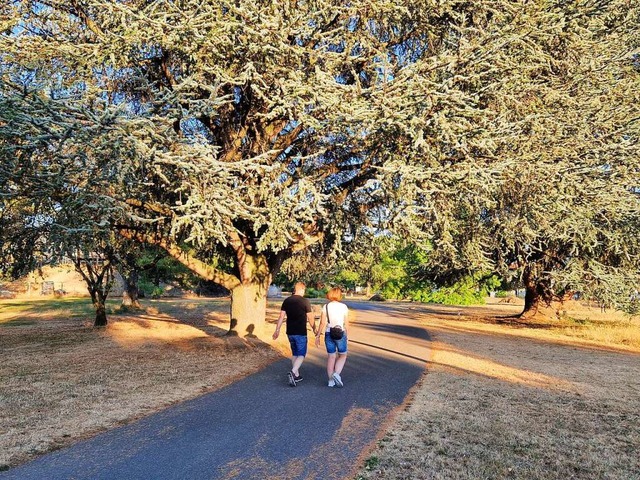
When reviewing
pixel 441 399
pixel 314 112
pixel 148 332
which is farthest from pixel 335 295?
pixel 148 332

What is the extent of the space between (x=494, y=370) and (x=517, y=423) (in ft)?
13.6

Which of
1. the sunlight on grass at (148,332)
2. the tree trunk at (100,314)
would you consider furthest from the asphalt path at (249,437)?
the tree trunk at (100,314)

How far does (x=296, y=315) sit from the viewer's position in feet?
26.5

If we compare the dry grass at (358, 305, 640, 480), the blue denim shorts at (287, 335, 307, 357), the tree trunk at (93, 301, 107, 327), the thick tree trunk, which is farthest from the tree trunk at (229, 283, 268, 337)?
the thick tree trunk

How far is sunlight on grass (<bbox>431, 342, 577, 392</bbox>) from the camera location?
8.34 metres

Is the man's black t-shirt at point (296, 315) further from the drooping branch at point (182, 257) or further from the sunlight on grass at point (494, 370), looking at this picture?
the drooping branch at point (182, 257)

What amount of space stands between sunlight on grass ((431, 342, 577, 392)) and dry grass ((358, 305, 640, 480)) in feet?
0.08

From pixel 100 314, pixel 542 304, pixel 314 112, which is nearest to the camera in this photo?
pixel 314 112

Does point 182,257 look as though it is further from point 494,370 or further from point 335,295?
point 494,370

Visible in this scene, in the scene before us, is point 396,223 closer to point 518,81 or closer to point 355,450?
point 518,81

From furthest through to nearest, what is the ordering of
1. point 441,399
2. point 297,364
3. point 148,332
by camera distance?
1. point 148,332
2. point 297,364
3. point 441,399

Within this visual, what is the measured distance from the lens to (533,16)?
9461 millimetres

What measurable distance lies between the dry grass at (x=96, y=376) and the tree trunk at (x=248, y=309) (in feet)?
2.54

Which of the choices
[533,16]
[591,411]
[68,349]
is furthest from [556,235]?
[68,349]
